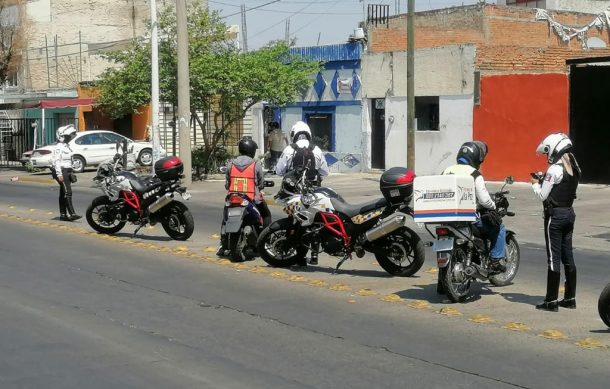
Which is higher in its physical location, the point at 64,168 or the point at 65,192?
the point at 64,168

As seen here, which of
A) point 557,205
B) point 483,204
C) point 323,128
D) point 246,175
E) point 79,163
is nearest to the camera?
point 557,205

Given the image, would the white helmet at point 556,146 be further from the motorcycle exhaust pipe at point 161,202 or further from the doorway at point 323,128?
the doorway at point 323,128

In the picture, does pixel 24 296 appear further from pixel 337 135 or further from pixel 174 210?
pixel 337 135

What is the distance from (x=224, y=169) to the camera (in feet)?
44.1

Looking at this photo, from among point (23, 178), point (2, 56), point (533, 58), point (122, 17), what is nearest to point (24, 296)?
point (533, 58)

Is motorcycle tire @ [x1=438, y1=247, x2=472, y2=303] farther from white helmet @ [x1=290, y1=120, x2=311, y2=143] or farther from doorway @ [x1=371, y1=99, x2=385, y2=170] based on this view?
doorway @ [x1=371, y1=99, x2=385, y2=170]

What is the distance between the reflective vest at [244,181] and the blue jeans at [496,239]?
3.77 metres

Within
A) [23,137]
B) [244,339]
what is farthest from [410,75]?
[23,137]

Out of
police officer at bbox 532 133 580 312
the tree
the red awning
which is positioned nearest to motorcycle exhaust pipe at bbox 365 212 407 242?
police officer at bbox 532 133 580 312

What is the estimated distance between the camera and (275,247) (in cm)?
1257

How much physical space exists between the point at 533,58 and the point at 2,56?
25.0m

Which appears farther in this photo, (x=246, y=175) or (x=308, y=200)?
(x=246, y=175)

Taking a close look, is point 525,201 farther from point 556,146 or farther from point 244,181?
point 556,146

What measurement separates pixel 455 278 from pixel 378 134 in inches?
895
